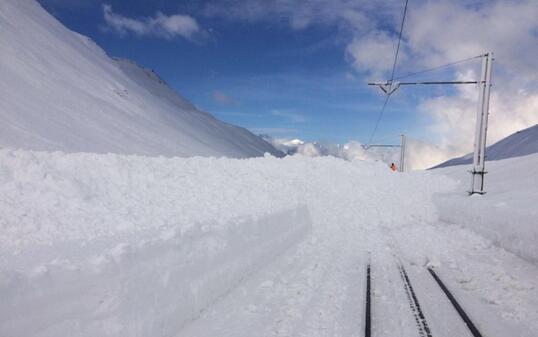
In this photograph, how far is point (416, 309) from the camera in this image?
7223 mm

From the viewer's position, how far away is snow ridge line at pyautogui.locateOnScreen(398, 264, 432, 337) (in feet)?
20.5

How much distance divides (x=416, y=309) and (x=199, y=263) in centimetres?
381

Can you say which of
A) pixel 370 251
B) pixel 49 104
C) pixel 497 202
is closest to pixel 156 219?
pixel 370 251

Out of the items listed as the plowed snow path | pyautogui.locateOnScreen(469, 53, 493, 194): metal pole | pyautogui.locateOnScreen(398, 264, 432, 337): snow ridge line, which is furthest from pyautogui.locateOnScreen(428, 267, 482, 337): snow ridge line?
pyautogui.locateOnScreen(469, 53, 493, 194): metal pole

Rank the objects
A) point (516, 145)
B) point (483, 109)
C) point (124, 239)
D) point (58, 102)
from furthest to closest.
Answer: point (516, 145) < point (58, 102) < point (483, 109) < point (124, 239)

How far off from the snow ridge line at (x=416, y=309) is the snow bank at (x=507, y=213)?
4.35 metres

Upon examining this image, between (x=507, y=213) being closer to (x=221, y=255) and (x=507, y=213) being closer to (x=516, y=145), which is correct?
(x=221, y=255)

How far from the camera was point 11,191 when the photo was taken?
22.7 feet

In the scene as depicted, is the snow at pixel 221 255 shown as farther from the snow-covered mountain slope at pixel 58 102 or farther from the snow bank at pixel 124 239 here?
the snow-covered mountain slope at pixel 58 102

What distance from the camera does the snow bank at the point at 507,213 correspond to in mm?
11855

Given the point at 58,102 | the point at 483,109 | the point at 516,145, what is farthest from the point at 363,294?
the point at 516,145

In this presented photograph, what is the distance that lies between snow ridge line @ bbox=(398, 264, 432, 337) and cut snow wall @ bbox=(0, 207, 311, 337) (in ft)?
11.0

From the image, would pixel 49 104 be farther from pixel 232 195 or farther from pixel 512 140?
pixel 512 140

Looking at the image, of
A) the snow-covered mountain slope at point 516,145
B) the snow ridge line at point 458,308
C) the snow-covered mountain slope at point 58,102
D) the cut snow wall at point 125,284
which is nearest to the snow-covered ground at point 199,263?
the cut snow wall at point 125,284
